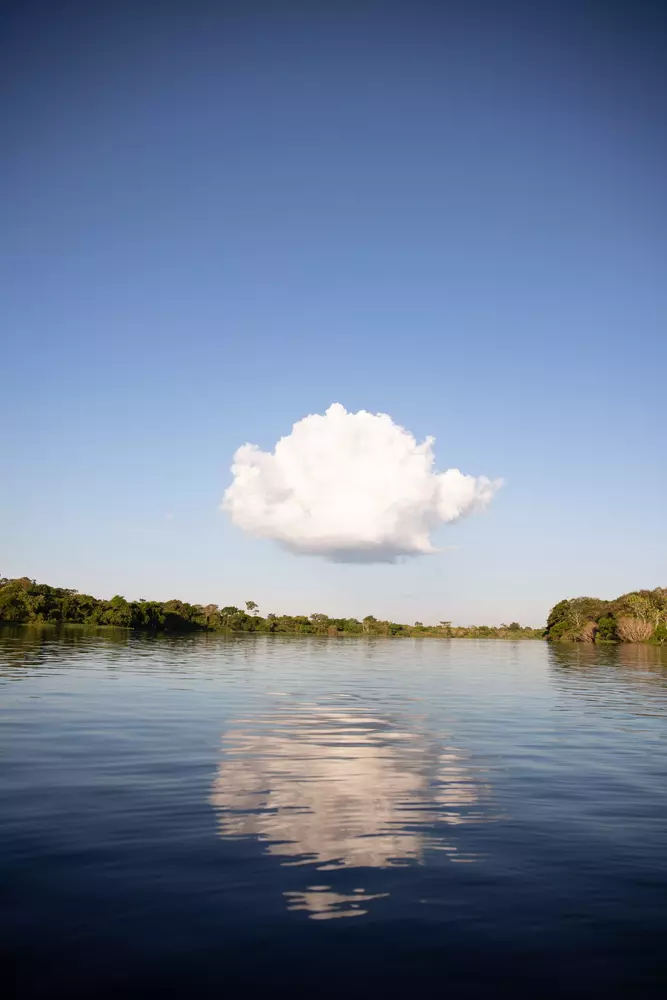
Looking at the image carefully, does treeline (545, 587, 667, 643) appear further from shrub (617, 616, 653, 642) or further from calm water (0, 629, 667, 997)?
calm water (0, 629, 667, 997)

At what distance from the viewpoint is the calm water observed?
23.5ft

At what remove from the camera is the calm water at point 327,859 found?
7.15m

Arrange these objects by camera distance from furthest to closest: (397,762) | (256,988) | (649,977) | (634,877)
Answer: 1. (397,762)
2. (634,877)
3. (649,977)
4. (256,988)

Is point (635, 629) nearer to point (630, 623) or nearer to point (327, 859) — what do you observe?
point (630, 623)

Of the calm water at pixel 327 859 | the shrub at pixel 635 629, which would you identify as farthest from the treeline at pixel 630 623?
the calm water at pixel 327 859

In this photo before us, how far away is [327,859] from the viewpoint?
34.1 ft

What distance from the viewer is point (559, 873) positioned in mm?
10273

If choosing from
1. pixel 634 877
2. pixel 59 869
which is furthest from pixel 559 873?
pixel 59 869

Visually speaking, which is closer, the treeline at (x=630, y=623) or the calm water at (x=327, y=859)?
the calm water at (x=327, y=859)

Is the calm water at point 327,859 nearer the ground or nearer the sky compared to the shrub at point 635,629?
nearer the sky

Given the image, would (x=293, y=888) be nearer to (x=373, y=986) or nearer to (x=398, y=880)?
(x=398, y=880)

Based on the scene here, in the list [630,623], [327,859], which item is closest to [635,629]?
[630,623]

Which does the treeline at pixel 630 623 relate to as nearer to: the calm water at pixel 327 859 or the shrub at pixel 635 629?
the shrub at pixel 635 629

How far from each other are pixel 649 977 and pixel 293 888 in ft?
15.6
